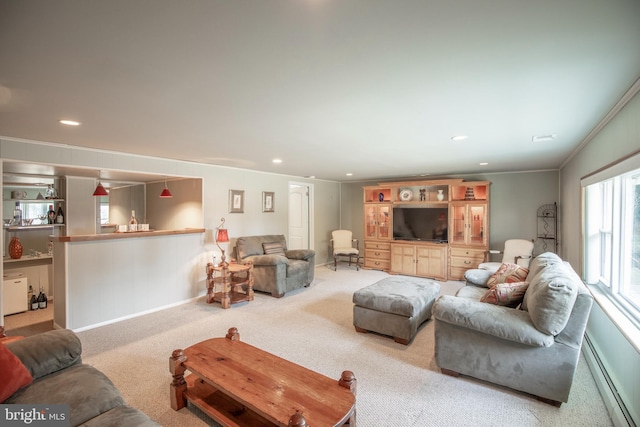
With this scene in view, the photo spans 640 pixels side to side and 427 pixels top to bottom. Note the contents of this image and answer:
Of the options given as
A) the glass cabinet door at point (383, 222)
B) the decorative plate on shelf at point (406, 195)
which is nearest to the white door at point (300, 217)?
the glass cabinet door at point (383, 222)

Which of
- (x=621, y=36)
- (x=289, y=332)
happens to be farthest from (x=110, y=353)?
(x=621, y=36)

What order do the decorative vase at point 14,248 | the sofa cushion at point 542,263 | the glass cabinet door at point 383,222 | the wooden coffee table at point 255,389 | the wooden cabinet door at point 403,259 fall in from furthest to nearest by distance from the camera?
the glass cabinet door at point 383,222 → the wooden cabinet door at point 403,259 → the decorative vase at point 14,248 → the sofa cushion at point 542,263 → the wooden coffee table at point 255,389

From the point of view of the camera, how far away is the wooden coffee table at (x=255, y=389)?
1.62 metres

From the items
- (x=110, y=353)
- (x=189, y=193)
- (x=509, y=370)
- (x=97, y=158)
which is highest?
(x=97, y=158)

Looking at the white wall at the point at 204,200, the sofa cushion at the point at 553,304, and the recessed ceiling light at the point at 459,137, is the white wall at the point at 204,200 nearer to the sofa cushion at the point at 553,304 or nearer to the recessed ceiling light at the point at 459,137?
the recessed ceiling light at the point at 459,137

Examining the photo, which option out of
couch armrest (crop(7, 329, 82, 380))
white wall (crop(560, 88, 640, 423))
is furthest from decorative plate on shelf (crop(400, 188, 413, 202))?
couch armrest (crop(7, 329, 82, 380))

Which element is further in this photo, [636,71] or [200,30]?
[636,71]

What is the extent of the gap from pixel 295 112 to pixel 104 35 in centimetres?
130

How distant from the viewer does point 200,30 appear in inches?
50.0

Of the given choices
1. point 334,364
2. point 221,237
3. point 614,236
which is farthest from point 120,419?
point 614,236

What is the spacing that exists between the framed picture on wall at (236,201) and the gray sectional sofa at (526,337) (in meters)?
3.98

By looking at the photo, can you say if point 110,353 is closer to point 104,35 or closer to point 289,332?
point 289,332

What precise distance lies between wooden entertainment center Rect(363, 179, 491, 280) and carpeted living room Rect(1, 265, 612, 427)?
8.27 ft

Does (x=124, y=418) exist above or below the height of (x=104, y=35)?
below
